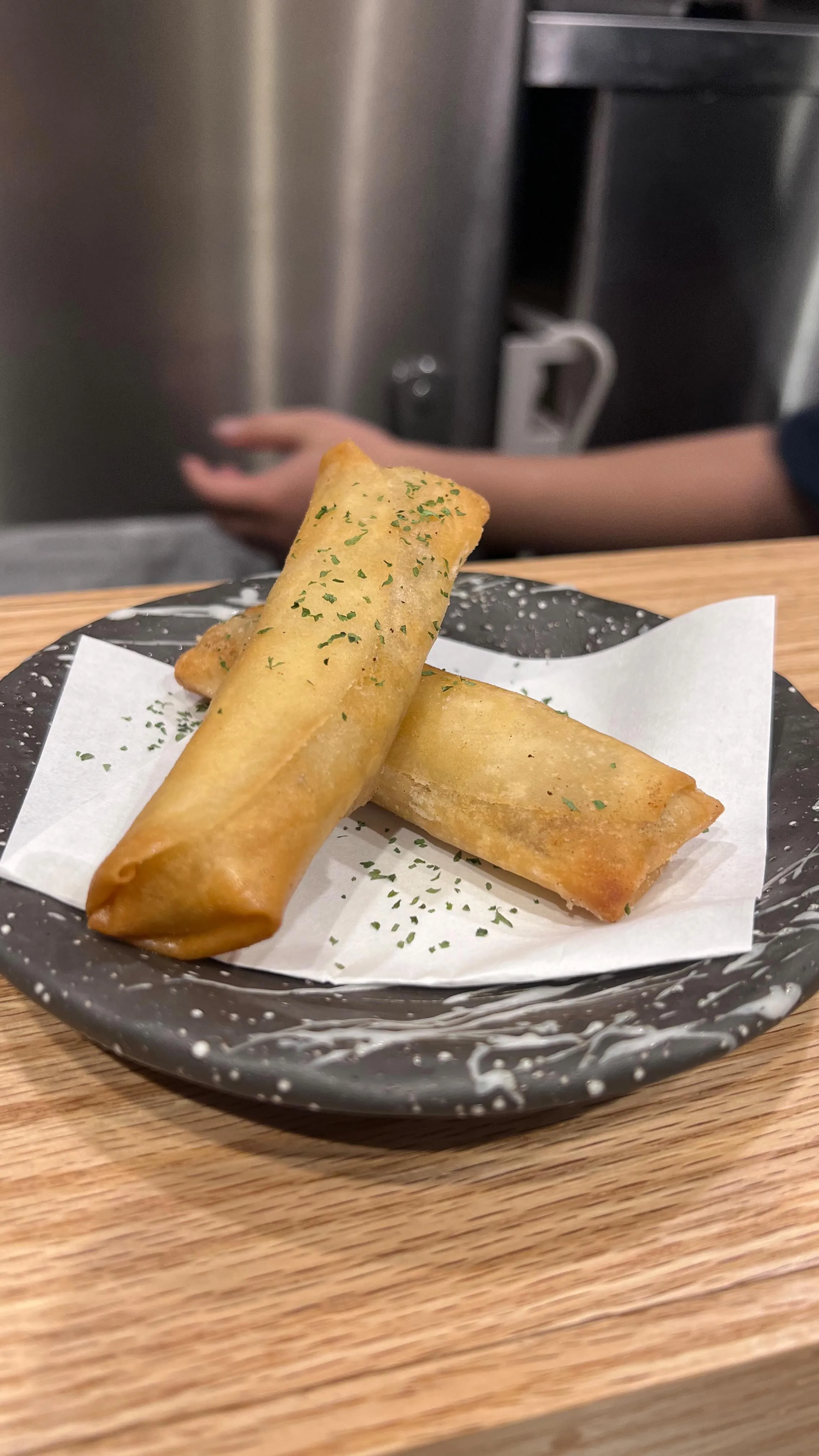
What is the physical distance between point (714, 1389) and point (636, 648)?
0.69 metres

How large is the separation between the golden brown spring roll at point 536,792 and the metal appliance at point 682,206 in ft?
6.72

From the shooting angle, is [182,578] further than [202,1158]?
Yes

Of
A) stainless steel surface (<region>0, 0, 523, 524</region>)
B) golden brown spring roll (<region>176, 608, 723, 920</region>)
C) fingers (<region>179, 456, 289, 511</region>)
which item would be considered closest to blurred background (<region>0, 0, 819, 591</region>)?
stainless steel surface (<region>0, 0, 523, 524</region>)

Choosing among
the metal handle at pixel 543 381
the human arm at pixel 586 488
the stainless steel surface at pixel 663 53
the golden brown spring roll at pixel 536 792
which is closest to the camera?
the golden brown spring roll at pixel 536 792

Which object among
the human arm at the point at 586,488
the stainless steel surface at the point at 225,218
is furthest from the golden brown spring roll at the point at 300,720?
the stainless steel surface at the point at 225,218

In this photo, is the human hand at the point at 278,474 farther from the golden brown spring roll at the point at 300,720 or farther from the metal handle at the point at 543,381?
the golden brown spring roll at the point at 300,720

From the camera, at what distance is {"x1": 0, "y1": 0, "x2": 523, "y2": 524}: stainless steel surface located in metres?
2.18

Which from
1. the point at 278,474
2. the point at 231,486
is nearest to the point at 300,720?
the point at 278,474

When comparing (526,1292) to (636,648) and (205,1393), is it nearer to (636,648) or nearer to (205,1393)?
(205,1393)

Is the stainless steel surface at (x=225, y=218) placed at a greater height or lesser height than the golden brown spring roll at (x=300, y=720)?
greater

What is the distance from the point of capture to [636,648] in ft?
3.47

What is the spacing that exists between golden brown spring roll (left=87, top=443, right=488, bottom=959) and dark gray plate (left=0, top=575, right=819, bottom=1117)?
1.8 inches

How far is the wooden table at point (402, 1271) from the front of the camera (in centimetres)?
50

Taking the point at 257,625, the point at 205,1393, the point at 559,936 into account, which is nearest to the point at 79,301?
the point at 257,625
